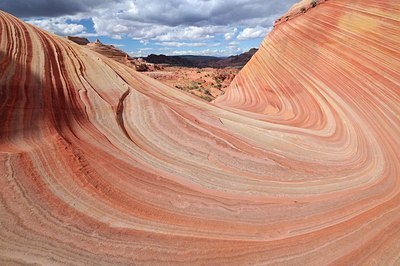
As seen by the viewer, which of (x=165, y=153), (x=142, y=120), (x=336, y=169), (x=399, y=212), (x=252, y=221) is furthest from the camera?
(x=142, y=120)

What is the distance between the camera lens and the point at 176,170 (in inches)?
145

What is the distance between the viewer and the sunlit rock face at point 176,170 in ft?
8.54

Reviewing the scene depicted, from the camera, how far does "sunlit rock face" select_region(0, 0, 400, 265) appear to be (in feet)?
8.54

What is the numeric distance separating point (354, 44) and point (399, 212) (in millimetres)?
6131

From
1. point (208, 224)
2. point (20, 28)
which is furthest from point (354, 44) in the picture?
point (20, 28)

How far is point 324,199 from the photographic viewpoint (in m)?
3.56

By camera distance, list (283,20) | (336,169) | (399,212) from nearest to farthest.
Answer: (399,212)
(336,169)
(283,20)

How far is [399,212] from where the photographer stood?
3.34 metres

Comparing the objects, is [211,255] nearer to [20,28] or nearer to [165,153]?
[165,153]

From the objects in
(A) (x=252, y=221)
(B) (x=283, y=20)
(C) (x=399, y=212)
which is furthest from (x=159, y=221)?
(B) (x=283, y=20)

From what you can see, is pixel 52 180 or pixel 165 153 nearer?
pixel 52 180

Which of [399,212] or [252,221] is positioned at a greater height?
[399,212]

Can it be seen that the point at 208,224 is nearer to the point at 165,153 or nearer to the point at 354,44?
the point at 165,153

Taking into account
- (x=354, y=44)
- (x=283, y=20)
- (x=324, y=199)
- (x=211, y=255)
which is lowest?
(x=211, y=255)
